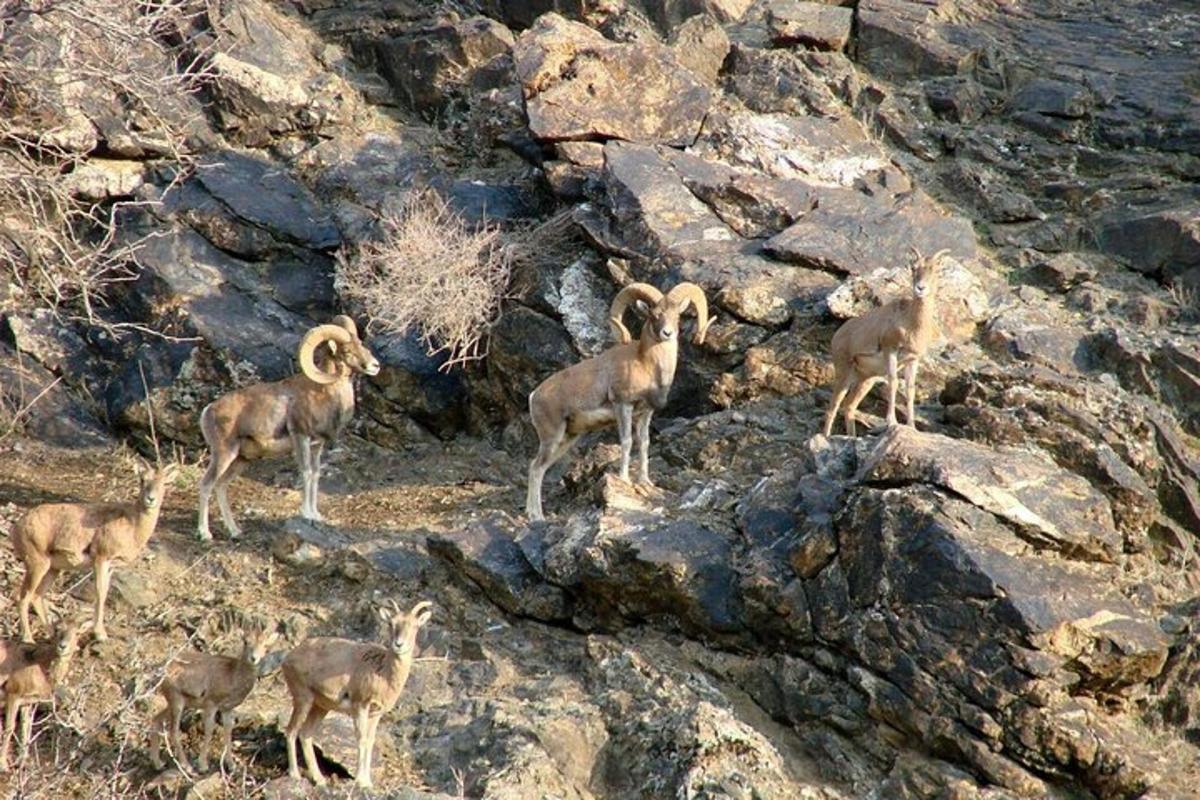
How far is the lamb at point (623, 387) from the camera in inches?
577

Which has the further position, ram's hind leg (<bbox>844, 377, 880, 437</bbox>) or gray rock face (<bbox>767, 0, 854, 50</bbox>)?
gray rock face (<bbox>767, 0, 854, 50</bbox>)

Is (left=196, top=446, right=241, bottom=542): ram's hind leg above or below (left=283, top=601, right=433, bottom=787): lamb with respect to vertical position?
below

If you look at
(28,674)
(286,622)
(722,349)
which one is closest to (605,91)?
(722,349)

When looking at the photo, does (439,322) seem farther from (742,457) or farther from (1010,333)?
(1010,333)

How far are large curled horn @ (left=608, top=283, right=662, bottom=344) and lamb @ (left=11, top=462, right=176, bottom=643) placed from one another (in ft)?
15.8

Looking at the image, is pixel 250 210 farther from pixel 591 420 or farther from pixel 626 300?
pixel 591 420

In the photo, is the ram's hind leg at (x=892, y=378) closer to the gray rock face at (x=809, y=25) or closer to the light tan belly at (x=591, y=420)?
the light tan belly at (x=591, y=420)

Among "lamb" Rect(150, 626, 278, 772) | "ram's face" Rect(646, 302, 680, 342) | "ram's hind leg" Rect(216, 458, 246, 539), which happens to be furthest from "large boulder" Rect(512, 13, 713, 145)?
"lamb" Rect(150, 626, 278, 772)

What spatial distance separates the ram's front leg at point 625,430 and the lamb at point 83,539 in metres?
4.31

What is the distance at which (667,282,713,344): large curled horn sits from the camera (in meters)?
14.7

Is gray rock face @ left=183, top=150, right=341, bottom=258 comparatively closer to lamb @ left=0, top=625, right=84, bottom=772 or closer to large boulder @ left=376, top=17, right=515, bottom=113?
large boulder @ left=376, top=17, right=515, bottom=113

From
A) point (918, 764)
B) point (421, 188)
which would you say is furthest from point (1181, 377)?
point (421, 188)

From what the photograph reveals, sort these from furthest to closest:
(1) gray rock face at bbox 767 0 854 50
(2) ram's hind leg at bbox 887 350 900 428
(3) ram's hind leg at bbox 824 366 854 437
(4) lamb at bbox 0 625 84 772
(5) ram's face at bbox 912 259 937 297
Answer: (1) gray rock face at bbox 767 0 854 50, (3) ram's hind leg at bbox 824 366 854 437, (2) ram's hind leg at bbox 887 350 900 428, (5) ram's face at bbox 912 259 937 297, (4) lamb at bbox 0 625 84 772

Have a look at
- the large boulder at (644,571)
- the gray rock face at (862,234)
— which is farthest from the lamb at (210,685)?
the gray rock face at (862,234)
